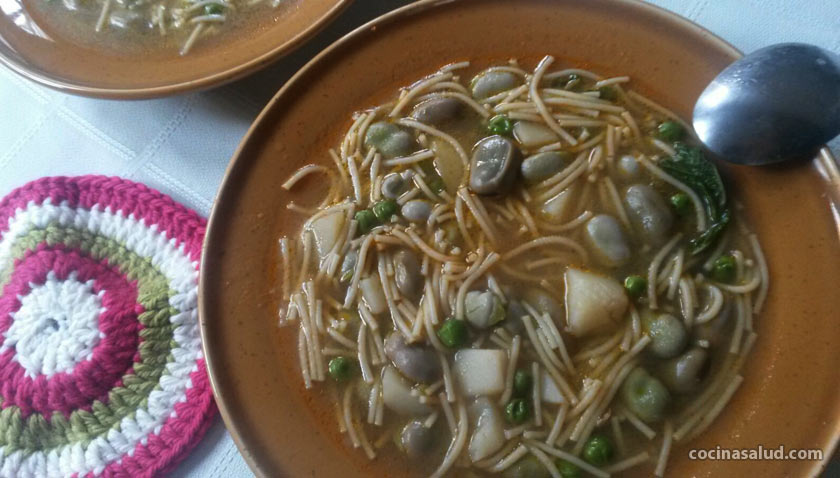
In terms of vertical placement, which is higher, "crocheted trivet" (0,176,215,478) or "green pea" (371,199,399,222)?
"green pea" (371,199,399,222)

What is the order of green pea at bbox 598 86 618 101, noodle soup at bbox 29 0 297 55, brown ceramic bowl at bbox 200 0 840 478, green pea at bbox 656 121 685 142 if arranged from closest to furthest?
brown ceramic bowl at bbox 200 0 840 478
green pea at bbox 656 121 685 142
green pea at bbox 598 86 618 101
noodle soup at bbox 29 0 297 55

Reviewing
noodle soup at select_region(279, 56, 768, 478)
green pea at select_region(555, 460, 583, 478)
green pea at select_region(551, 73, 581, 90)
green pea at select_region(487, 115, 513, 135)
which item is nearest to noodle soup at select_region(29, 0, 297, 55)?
noodle soup at select_region(279, 56, 768, 478)

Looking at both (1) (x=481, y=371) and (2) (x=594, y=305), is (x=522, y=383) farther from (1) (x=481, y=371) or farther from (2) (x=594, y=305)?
(2) (x=594, y=305)

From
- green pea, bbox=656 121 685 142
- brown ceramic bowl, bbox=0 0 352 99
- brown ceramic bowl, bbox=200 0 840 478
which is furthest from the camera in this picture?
brown ceramic bowl, bbox=0 0 352 99

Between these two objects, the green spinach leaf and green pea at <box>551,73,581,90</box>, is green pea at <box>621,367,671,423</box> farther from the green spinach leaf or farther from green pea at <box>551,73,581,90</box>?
green pea at <box>551,73,581,90</box>

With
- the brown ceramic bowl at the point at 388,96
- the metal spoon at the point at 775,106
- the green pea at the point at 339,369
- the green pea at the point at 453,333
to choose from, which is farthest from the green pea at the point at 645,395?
the green pea at the point at 339,369

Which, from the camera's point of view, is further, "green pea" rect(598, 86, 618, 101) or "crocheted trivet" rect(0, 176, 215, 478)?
"green pea" rect(598, 86, 618, 101)

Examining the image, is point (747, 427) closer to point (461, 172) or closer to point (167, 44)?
point (461, 172)

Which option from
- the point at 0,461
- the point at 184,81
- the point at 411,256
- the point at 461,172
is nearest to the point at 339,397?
the point at 411,256

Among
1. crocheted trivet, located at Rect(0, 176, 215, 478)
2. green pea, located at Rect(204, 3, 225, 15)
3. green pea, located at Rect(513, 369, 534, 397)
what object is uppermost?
green pea, located at Rect(204, 3, 225, 15)
